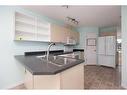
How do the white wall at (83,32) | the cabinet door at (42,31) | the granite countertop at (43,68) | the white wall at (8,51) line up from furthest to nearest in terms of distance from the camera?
the white wall at (83,32) < the cabinet door at (42,31) < the white wall at (8,51) < the granite countertop at (43,68)

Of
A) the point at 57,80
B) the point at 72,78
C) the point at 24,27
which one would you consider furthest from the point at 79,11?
the point at 57,80

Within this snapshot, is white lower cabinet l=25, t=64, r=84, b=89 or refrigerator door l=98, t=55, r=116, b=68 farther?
refrigerator door l=98, t=55, r=116, b=68

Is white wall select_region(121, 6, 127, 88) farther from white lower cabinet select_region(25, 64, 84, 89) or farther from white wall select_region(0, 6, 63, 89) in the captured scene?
white wall select_region(0, 6, 63, 89)

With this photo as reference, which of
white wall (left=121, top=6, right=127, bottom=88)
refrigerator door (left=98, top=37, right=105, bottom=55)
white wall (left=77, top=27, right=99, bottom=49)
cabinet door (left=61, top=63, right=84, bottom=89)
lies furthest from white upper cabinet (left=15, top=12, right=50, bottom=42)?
refrigerator door (left=98, top=37, right=105, bottom=55)

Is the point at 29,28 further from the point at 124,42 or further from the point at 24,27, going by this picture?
the point at 124,42

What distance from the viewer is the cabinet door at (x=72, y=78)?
157cm

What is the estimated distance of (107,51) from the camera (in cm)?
540

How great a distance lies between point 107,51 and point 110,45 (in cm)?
34

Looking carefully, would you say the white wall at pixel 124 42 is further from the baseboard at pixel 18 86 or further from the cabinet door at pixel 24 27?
the baseboard at pixel 18 86

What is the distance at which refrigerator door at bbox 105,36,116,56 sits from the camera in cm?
515

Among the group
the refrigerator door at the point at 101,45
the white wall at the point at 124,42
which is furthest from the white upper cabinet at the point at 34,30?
the refrigerator door at the point at 101,45

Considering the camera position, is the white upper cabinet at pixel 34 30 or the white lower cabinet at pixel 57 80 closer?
the white lower cabinet at pixel 57 80

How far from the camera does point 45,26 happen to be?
11.5ft

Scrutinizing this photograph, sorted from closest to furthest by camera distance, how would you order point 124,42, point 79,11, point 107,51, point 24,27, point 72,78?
point 72,78 → point 124,42 → point 24,27 → point 79,11 → point 107,51
